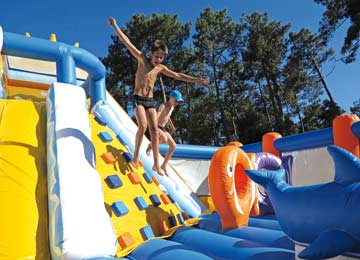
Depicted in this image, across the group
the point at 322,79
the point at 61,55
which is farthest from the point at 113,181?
the point at 322,79

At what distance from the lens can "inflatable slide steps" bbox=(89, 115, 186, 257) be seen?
2.63 m

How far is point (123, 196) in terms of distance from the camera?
2.89 m

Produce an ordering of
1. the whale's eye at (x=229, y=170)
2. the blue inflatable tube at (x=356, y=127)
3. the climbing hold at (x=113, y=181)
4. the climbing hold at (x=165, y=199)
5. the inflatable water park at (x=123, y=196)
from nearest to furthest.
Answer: the inflatable water park at (x=123, y=196)
the whale's eye at (x=229, y=170)
the climbing hold at (x=113, y=181)
the climbing hold at (x=165, y=199)
the blue inflatable tube at (x=356, y=127)

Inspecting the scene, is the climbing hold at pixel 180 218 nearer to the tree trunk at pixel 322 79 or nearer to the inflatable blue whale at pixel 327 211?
the inflatable blue whale at pixel 327 211

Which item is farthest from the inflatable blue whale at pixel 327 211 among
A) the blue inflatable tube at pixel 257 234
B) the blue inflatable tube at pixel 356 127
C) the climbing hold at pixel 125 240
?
the blue inflatable tube at pixel 356 127

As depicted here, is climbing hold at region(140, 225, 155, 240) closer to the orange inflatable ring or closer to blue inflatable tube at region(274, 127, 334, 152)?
the orange inflatable ring

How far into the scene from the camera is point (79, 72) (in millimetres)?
7219

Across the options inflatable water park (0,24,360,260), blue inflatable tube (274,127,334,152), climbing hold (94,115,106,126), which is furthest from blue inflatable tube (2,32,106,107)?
blue inflatable tube (274,127,334,152)

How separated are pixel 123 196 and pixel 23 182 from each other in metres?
0.78

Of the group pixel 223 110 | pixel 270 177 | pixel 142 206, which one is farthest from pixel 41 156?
pixel 223 110

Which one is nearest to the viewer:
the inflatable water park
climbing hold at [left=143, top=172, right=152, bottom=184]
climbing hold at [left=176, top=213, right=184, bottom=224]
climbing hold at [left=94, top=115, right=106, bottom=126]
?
the inflatable water park

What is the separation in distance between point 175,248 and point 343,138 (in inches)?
108

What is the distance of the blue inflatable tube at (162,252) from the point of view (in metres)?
1.97

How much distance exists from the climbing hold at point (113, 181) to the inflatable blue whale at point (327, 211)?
4.68 ft
